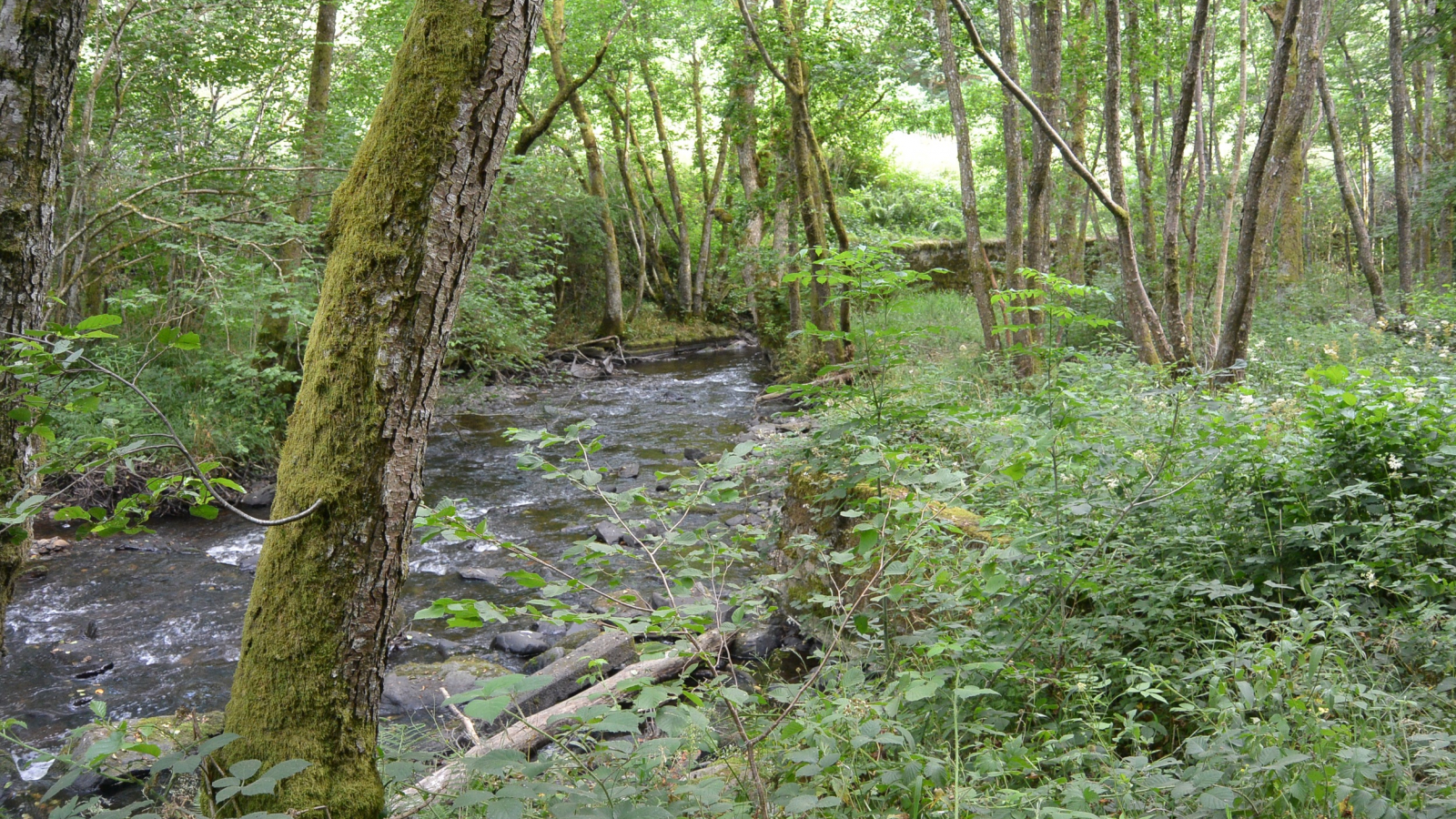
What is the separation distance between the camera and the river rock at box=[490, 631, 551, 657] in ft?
17.6

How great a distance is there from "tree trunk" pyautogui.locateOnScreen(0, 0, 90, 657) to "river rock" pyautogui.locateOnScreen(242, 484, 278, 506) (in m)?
6.44

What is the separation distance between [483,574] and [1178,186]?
6.99 metres

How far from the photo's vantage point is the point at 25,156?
2.31 meters

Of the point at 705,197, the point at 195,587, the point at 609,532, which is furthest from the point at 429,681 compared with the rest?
the point at 705,197

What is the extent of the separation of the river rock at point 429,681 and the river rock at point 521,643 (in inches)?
7.8

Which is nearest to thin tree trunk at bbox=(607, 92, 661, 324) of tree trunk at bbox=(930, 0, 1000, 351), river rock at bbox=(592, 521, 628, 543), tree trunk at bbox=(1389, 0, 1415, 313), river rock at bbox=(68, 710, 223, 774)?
tree trunk at bbox=(930, 0, 1000, 351)

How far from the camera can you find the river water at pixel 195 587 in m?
5.03

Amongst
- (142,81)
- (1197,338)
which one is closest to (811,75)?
(1197,338)

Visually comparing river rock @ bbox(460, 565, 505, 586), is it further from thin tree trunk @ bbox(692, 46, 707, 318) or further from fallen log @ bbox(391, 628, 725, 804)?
thin tree trunk @ bbox(692, 46, 707, 318)

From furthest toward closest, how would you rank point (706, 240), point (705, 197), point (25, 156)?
point (705, 197), point (706, 240), point (25, 156)

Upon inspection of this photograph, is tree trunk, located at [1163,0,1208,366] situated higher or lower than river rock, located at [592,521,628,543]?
higher

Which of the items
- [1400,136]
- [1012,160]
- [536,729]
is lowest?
[536,729]

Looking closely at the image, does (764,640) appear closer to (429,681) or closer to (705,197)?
(429,681)

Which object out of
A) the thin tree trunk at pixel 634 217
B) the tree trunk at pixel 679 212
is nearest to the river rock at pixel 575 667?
the thin tree trunk at pixel 634 217
